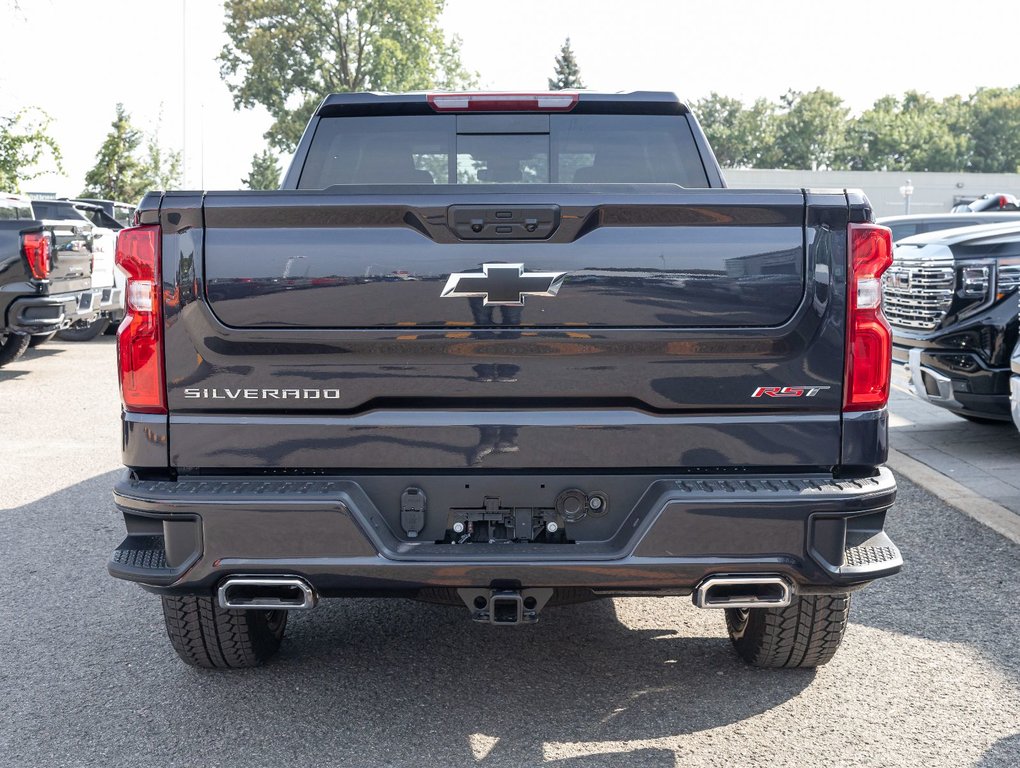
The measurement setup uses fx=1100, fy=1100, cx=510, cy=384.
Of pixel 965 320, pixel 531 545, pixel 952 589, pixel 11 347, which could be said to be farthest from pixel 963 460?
pixel 11 347

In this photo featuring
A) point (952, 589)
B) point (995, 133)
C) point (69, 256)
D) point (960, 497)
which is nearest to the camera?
point (952, 589)

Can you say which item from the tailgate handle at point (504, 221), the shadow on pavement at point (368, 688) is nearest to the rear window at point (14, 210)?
the shadow on pavement at point (368, 688)

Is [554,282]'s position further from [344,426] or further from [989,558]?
[989,558]

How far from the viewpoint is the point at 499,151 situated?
15.4ft

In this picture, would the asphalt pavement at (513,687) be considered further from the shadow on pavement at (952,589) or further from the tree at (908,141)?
the tree at (908,141)

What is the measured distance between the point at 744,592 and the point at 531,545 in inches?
25.8

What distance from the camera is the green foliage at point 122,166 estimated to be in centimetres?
4309

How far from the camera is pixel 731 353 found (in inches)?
124

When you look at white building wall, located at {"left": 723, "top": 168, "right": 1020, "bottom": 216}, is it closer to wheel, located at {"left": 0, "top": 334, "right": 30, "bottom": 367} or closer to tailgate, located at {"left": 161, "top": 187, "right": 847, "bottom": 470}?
wheel, located at {"left": 0, "top": 334, "right": 30, "bottom": 367}

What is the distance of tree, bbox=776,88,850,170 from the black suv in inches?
4430

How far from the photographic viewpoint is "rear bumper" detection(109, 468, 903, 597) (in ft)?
10.3

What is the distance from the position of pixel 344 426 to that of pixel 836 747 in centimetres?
183

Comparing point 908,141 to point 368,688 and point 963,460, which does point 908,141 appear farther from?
point 368,688

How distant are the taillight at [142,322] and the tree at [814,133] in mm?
118488
